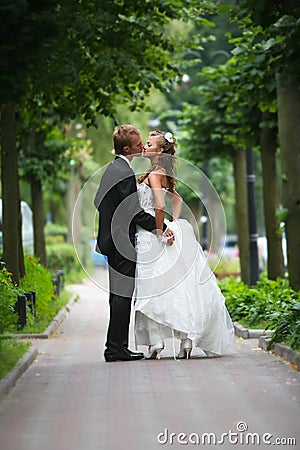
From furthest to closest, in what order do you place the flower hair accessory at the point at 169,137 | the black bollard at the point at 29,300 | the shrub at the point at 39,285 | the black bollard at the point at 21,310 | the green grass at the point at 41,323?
the shrub at the point at 39,285 < the black bollard at the point at 29,300 < the green grass at the point at 41,323 < the black bollard at the point at 21,310 < the flower hair accessory at the point at 169,137

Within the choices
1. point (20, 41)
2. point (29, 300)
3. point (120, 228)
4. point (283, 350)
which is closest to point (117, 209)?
point (120, 228)

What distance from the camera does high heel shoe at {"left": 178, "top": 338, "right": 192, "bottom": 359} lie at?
42.3ft

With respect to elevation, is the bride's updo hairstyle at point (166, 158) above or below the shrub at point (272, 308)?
above

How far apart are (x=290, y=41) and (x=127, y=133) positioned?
364 cm

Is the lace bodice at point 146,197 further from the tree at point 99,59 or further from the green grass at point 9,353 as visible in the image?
the tree at point 99,59

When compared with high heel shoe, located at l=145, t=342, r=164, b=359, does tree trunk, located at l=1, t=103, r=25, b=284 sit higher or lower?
higher

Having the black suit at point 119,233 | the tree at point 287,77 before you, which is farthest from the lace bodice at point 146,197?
the tree at point 287,77

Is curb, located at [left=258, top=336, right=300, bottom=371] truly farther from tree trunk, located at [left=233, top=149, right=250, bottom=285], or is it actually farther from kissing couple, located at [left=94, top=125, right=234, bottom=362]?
tree trunk, located at [left=233, top=149, right=250, bottom=285]

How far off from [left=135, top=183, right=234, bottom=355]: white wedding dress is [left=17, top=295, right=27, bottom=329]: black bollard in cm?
319

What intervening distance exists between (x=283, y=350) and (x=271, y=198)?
31.4 ft

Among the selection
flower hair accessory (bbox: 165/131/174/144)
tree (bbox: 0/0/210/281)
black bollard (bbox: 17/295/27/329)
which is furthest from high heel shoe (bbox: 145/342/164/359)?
tree (bbox: 0/0/210/281)

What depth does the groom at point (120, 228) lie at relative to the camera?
1278 cm

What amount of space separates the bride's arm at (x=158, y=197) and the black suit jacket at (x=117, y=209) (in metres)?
0.15

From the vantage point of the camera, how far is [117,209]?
12.8 metres
